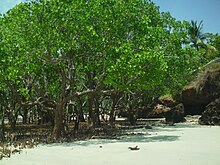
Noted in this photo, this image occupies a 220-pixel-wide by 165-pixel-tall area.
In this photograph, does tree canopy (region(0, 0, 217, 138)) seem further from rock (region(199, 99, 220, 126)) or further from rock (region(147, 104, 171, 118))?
rock (region(147, 104, 171, 118))

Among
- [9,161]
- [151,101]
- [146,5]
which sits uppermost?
[146,5]

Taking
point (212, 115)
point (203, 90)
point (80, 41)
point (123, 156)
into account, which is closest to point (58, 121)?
point (80, 41)

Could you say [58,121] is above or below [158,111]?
below

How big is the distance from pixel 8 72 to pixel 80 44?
4.23 meters

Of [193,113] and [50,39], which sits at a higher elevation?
[50,39]

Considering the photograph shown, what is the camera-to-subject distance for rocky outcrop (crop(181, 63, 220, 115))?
118 ft

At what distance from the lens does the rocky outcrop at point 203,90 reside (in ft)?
118

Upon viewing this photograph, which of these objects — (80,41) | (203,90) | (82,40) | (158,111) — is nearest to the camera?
(82,40)

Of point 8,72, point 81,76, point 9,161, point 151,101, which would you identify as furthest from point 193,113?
point 9,161

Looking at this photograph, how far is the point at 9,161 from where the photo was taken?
1140 cm

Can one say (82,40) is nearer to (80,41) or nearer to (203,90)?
(80,41)

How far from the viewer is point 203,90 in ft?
124

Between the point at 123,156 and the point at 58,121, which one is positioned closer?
the point at 123,156

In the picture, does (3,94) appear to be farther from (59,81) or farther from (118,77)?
(118,77)
